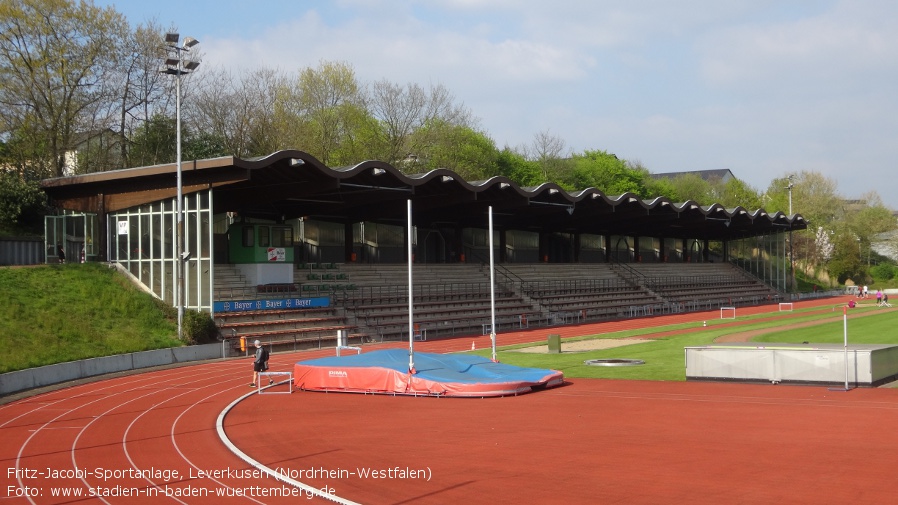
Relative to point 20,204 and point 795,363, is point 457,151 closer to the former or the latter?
point 20,204

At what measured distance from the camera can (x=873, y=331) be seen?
3803 cm

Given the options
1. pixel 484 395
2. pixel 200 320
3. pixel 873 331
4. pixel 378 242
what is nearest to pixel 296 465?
pixel 484 395

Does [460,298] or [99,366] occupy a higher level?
[460,298]

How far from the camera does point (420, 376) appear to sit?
2269 centimetres

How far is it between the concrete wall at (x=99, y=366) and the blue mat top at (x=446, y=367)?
8758 millimetres

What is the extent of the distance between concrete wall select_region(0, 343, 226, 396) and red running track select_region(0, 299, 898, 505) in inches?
71.5

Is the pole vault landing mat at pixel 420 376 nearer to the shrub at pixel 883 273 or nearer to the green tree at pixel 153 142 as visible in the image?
the green tree at pixel 153 142

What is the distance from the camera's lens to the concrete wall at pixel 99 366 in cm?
2541

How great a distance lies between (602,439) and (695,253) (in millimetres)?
79022

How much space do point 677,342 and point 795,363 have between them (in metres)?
13.8

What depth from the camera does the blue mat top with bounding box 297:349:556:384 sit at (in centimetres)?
2280

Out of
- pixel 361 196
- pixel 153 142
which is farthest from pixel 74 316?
pixel 153 142

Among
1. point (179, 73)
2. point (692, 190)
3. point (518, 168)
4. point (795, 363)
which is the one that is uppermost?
point (518, 168)

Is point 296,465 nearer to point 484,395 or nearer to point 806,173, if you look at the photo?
point 484,395
